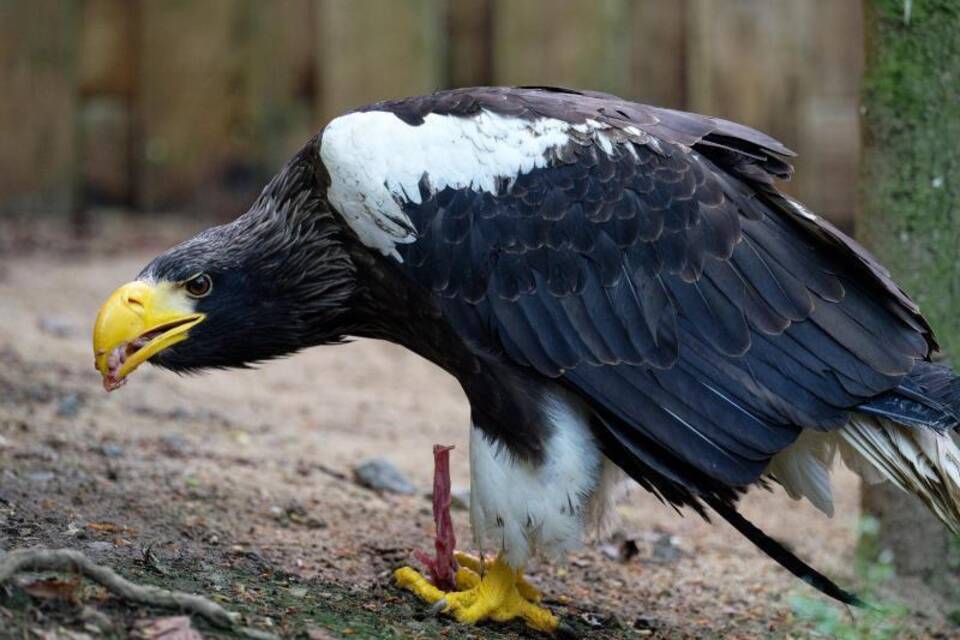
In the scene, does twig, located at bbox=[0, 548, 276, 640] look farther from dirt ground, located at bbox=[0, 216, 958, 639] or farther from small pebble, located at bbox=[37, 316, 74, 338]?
small pebble, located at bbox=[37, 316, 74, 338]

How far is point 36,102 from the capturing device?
348 inches

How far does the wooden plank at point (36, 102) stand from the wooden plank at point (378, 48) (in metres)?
1.61

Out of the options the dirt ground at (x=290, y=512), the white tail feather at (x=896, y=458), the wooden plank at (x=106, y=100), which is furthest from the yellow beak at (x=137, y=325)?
the wooden plank at (x=106, y=100)

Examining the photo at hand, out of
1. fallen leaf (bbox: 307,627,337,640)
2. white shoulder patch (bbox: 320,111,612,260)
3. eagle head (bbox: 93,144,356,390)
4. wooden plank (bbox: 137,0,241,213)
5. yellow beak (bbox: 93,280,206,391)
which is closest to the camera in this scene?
fallen leaf (bbox: 307,627,337,640)

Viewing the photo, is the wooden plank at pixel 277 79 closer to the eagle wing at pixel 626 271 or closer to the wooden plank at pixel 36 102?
the wooden plank at pixel 36 102

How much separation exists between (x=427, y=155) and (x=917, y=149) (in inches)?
66.9

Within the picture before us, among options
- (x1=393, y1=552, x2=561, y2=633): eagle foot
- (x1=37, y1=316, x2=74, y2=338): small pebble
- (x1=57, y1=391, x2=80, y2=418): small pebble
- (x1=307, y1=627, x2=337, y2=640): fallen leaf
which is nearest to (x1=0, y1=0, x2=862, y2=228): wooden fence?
(x1=37, y1=316, x2=74, y2=338): small pebble

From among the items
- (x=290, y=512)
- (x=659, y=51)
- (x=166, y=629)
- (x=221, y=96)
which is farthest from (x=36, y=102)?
(x=166, y=629)

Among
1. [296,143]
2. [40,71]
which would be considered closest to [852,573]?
[296,143]

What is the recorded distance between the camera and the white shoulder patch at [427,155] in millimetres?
3879

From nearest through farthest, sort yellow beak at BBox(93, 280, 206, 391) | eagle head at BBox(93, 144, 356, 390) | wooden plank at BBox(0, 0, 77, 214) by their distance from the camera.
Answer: yellow beak at BBox(93, 280, 206, 391) → eagle head at BBox(93, 144, 356, 390) → wooden plank at BBox(0, 0, 77, 214)

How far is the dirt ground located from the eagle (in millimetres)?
473

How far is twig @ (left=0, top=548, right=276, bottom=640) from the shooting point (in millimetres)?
3176

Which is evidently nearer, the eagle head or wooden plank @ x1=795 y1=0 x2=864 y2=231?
the eagle head
